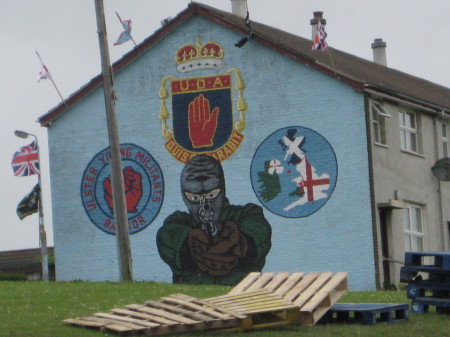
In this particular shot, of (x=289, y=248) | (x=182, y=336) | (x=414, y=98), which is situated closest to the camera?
(x=182, y=336)

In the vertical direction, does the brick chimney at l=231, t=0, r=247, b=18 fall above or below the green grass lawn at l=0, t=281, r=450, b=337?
above

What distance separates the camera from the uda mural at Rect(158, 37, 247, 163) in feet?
134

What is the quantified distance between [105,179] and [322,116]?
735cm

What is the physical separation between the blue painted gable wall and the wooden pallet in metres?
16.3

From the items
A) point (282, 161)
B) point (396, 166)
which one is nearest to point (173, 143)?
point (282, 161)

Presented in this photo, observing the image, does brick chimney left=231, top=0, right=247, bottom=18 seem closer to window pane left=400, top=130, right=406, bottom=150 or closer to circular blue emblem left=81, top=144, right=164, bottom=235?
circular blue emblem left=81, top=144, right=164, bottom=235

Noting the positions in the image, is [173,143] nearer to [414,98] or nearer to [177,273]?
[177,273]

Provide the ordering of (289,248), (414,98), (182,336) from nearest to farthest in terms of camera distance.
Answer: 1. (182,336)
2. (289,248)
3. (414,98)

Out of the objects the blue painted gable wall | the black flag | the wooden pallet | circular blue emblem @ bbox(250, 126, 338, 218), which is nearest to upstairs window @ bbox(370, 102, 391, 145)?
the blue painted gable wall

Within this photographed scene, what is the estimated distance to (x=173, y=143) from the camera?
41688 mm

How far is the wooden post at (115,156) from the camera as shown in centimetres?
3325

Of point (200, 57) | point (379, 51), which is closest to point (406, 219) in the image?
point (200, 57)

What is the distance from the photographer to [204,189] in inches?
A: 1614

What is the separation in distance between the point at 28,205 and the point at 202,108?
9.71 meters
